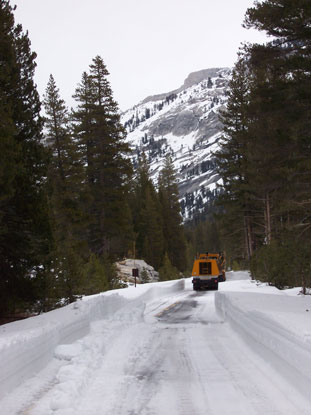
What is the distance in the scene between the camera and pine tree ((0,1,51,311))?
1100cm

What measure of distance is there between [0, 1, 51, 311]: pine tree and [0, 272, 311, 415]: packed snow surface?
7.42 feet

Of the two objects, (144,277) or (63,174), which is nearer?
(63,174)

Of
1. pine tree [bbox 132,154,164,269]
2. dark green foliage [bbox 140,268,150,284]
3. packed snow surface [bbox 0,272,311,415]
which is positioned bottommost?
dark green foliage [bbox 140,268,150,284]

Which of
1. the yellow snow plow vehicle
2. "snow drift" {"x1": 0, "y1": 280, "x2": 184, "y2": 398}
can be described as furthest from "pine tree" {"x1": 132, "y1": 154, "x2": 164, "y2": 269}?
"snow drift" {"x1": 0, "y1": 280, "x2": 184, "y2": 398}

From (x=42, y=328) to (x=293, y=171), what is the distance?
32.5 ft

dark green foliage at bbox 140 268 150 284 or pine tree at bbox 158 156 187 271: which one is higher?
pine tree at bbox 158 156 187 271

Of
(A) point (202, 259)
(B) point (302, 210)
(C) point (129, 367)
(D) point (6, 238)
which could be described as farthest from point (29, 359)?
(A) point (202, 259)

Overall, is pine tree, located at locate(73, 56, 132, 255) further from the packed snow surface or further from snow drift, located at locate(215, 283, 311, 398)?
snow drift, located at locate(215, 283, 311, 398)

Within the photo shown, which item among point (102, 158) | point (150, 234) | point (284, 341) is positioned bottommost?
point (284, 341)

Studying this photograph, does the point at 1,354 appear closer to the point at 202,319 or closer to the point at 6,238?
the point at 6,238

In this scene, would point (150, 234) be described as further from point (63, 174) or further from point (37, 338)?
point (37, 338)

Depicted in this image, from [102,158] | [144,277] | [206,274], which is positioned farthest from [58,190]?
[144,277]

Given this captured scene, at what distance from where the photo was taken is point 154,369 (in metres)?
6.64

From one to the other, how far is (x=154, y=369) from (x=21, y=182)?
6.92m
